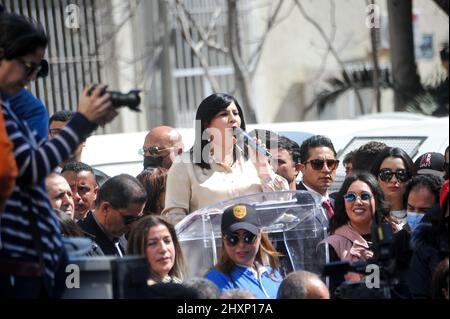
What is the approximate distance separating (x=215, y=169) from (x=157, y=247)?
1084 mm

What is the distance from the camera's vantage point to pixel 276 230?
601 cm

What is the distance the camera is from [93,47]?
16.1 metres

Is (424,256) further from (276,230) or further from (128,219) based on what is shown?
(128,219)

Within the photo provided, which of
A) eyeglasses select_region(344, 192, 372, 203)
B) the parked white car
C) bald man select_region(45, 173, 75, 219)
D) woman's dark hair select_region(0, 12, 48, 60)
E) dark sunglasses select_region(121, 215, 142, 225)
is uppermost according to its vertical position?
woman's dark hair select_region(0, 12, 48, 60)

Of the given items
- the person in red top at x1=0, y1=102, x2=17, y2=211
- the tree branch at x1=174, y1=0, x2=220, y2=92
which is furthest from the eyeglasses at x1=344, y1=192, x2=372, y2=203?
the tree branch at x1=174, y1=0, x2=220, y2=92

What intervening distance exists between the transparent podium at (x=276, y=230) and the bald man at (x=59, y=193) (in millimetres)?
775

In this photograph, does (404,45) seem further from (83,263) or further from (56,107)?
(83,263)

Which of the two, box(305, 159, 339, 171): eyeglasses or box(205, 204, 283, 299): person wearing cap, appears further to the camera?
box(305, 159, 339, 171): eyeglasses

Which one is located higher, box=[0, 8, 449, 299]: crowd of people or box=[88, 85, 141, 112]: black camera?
box=[88, 85, 141, 112]: black camera

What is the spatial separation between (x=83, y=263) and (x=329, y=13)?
1596 cm

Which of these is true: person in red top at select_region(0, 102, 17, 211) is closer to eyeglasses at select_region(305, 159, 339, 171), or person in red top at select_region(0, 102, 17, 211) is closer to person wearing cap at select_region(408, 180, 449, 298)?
person wearing cap at select_region(408, 180, 449, 298)

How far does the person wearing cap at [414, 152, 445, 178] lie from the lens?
730 centimetres
